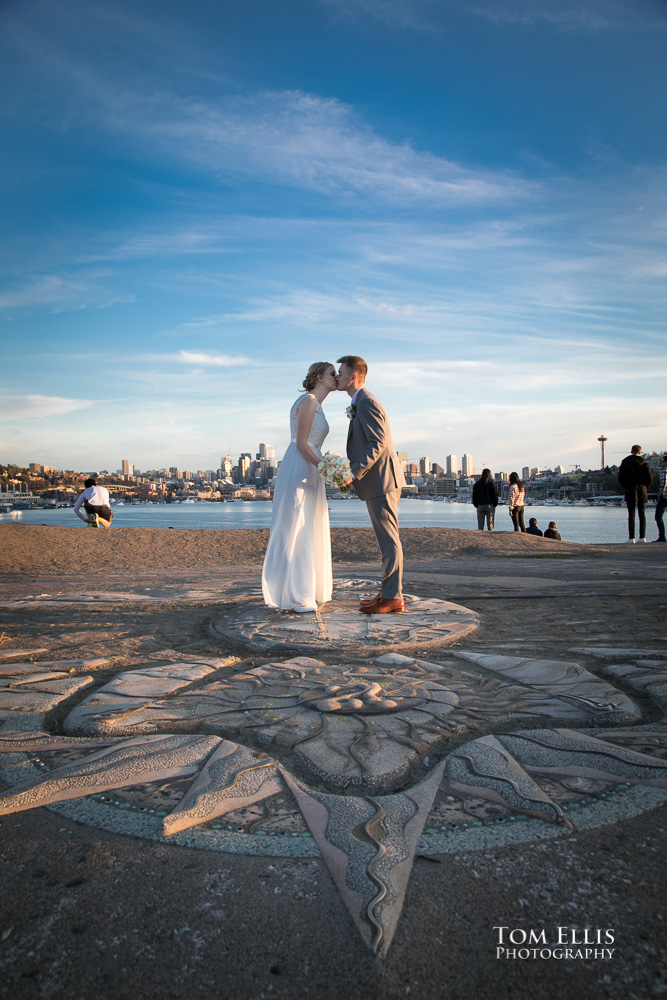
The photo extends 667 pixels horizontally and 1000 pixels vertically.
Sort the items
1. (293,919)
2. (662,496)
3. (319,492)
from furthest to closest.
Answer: (662,496) → (319,492) → (293,919)

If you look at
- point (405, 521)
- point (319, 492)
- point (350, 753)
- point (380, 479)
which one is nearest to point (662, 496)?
point (380, 479)

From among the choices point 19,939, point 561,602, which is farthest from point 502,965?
point 561,602

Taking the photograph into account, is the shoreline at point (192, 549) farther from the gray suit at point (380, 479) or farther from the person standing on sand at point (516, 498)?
the gray suit at point (380, 479)

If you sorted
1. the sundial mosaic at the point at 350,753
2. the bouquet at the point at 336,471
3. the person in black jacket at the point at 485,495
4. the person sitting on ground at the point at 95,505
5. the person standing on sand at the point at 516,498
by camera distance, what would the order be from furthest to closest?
1. the person in black jacket at the point at 485,495
2. the person standing on sand at the point at 516,498
3. the person sitting on ground at the point at 95,505
4. the bouquet at the point at 336,471
5. the sundial mosaic at the point at 350,753

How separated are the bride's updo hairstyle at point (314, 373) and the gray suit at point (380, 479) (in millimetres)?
449

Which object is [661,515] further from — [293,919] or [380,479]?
[293,919]

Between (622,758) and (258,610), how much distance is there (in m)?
3.86

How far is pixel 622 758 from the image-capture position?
2.26 metres

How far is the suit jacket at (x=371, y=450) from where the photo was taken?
517cm

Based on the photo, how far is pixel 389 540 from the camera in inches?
208

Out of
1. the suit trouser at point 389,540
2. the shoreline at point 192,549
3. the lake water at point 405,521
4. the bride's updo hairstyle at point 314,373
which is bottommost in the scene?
the lake water at point 405,521

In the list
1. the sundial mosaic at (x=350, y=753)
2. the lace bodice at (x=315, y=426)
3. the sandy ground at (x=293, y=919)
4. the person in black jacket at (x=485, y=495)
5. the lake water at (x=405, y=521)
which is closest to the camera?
the sandy ground at (x=293, y=919)

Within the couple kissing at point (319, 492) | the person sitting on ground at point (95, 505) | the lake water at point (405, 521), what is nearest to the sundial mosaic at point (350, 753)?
the couple kissing at point (319, 492)

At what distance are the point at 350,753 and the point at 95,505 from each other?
13716 millimetres
